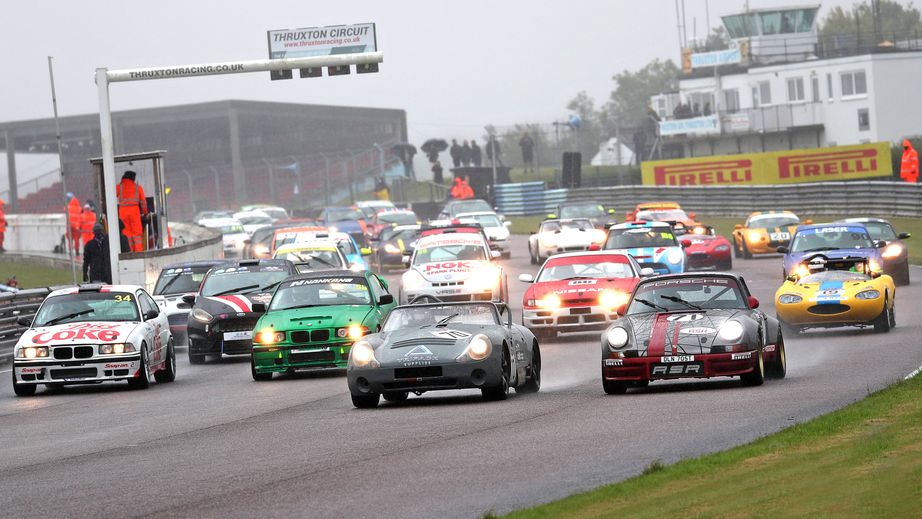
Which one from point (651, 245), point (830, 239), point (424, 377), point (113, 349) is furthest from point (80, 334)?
point (651, 245)

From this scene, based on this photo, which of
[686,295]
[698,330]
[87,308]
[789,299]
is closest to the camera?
[698,330]

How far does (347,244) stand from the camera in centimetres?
3594

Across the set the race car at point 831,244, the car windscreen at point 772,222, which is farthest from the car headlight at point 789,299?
the car windscreen at point 772,222

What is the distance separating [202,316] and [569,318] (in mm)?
5393

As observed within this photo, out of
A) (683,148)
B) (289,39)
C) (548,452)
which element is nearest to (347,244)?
(289,39)

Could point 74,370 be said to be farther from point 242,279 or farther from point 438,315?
→ point 242,279

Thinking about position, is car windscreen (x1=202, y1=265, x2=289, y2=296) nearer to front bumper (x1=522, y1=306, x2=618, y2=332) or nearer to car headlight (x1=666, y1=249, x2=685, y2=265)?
front bumper (x1=522, y1=306, x2=618, y2=332)

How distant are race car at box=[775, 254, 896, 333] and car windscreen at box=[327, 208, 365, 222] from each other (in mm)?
34361

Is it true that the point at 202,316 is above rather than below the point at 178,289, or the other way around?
below

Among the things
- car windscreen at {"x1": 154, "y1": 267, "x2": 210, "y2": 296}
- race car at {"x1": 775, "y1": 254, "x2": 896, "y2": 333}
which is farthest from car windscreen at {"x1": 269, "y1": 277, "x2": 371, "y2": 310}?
car windscreen at {"x1": 154, "y1": 267, "x2": 210, "y2": 296}

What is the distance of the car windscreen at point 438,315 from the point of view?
53.7 feet

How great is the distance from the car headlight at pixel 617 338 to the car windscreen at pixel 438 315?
1.34 m

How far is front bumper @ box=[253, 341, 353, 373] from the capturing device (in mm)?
19594

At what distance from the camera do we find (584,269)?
2456cm
